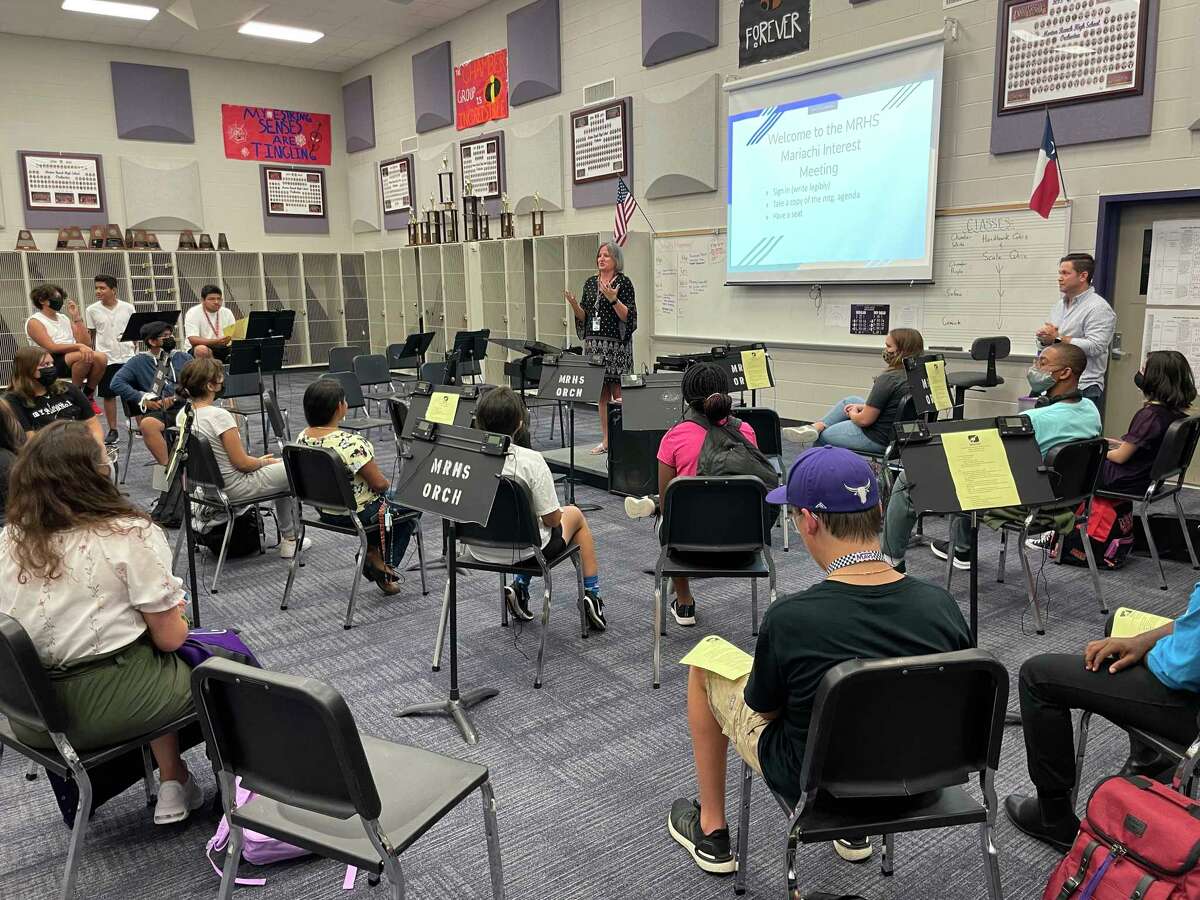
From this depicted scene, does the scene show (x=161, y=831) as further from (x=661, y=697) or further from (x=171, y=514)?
(x=171, y=514)

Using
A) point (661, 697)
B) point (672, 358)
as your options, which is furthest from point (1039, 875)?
point (672, 358)

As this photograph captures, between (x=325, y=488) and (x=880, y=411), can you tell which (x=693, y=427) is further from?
(x=325, y=488)

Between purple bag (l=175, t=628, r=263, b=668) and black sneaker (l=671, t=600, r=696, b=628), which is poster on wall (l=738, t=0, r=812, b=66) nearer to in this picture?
black sneaker (l=671, t=600, r=696, b=628)

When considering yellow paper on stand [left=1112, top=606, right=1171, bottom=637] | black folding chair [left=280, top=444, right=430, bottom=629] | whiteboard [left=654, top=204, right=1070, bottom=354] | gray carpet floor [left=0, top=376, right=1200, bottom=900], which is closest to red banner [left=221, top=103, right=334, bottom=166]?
whiteboard [left=654, top=204, right=1070, bottom=354]

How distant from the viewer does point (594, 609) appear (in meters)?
3.53

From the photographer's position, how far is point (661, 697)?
117 inches

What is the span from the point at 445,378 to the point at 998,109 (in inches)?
180

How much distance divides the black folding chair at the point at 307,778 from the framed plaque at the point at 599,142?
806cm

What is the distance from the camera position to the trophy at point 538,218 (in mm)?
9961

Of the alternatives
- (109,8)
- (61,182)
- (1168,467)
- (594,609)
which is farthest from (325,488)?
(61,182)

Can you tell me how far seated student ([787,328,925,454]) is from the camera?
4352 millimetres

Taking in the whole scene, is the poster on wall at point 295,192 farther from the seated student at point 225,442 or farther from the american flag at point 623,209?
the seated student at point 225,442

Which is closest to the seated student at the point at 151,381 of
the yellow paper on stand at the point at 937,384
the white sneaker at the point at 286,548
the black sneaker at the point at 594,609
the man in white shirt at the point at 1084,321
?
the white sneaker at the point at 286,548

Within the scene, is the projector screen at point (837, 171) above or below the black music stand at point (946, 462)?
above
